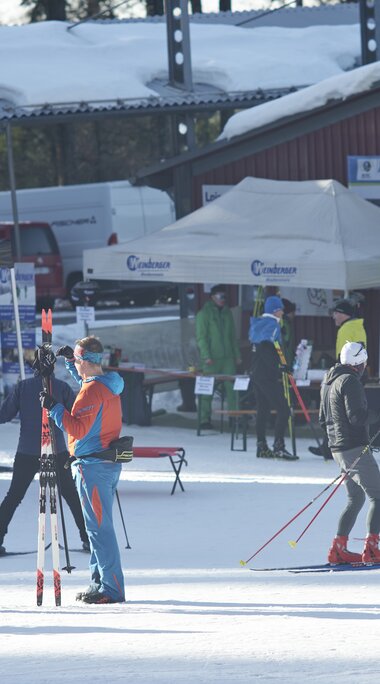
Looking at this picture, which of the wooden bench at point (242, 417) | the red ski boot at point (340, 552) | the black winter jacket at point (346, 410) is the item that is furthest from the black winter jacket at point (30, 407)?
the wooden bench at point (242, 417)

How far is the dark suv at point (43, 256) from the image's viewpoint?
34562mm

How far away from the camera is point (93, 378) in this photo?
905 centimetres

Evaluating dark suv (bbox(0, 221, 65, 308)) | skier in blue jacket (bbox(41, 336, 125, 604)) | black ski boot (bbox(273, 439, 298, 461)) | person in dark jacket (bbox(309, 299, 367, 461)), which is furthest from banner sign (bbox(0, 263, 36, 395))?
dark suv (bbox(0, 221, 65, 308))

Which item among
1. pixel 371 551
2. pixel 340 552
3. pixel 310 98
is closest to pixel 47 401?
pixel 340 552

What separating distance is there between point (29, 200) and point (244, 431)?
2004 cm

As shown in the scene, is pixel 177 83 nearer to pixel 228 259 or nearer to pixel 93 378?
pixel 228 259

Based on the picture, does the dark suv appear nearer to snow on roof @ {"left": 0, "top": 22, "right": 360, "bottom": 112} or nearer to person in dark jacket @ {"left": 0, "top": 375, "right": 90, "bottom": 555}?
snow on roof @ {"left": 0, "top": 22, "right": 360, "bottom": 112}

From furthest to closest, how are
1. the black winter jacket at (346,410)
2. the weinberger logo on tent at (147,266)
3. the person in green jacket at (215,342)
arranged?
the person in green jacket at (215,342)
the weinberger logo on tent at (147,266)
the black winter jacket at (346,410)

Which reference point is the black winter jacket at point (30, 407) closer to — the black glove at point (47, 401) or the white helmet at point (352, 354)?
the white helmet at point (352, 354)

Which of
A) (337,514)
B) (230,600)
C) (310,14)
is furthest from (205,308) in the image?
(310,14)

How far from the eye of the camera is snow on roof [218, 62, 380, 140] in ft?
62.6

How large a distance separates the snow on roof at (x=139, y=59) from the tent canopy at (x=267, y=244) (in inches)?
166

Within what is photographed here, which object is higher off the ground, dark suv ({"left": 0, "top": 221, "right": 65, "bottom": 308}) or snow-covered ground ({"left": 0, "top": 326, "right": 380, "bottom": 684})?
snow-covered ground ({"left": 0, "top": 326, "right": 380, "bottom": 684})

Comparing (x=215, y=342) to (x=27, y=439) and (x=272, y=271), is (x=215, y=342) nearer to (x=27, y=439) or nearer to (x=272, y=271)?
(x=272, y=271)
